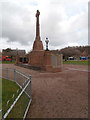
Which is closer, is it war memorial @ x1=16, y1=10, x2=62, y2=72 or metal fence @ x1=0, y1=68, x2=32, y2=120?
metal fence @ x1=0, y1=68, x2=32, y2=120

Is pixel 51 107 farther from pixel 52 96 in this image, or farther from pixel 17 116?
pixel 17 116

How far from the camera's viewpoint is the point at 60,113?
3.77 m

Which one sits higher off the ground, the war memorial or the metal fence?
the war memorial

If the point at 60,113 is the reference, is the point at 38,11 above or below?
above

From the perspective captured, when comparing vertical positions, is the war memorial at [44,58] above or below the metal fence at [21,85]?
above

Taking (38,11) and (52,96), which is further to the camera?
(38,11)

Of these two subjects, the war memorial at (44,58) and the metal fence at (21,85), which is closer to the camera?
the metal fence at (21,85)

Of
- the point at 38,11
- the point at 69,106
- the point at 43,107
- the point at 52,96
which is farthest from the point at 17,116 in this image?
the point at 38,11

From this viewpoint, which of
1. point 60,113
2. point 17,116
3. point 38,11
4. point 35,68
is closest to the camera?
point 17,116

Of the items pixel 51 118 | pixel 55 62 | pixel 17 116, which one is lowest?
pixel 51 118

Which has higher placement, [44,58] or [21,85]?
[44,58]

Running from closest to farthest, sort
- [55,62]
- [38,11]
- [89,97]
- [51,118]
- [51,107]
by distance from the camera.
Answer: [51,118] < [51,107] < [89,97] < [55,62] < [38,11]

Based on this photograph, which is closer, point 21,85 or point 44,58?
point 21,85

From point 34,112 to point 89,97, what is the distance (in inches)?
104
